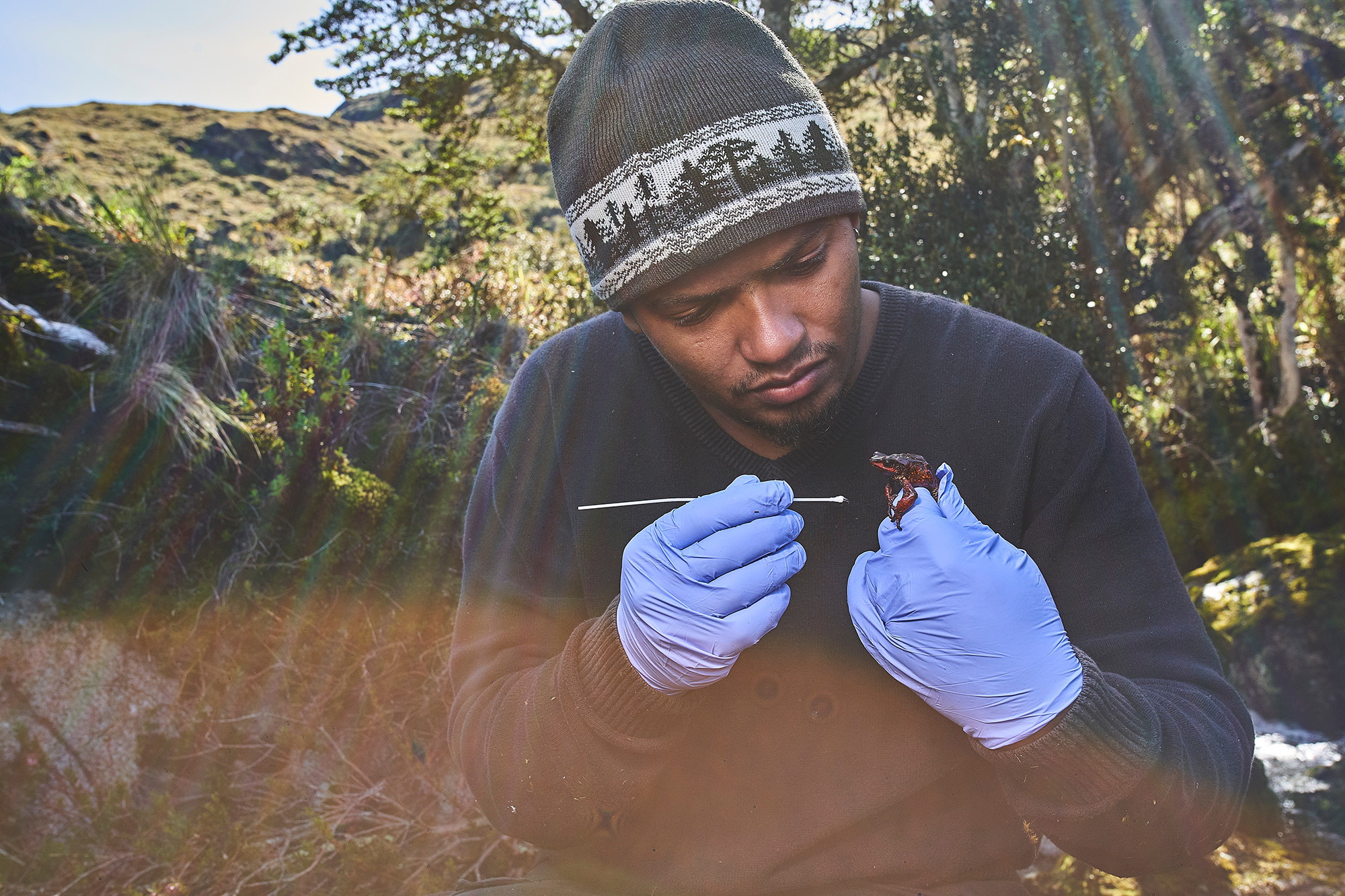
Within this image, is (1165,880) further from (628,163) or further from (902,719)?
(628,163)

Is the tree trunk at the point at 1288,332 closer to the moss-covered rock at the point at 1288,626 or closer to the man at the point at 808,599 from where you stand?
the moss-covered rock at the point at 1288,626

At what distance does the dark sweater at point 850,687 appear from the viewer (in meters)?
1.39

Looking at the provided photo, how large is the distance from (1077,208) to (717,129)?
5255 millimetres

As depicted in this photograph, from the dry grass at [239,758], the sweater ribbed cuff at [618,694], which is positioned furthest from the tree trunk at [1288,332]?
the sweater ribbed cuff at [618,694]

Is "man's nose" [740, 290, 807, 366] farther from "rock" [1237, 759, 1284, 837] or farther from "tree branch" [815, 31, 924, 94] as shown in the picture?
"tree branch" [815, 31, 924, 94]

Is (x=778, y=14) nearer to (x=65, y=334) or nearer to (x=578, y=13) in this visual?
(x=578, y=13)

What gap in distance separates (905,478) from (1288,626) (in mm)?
3905

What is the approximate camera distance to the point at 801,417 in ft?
5.11

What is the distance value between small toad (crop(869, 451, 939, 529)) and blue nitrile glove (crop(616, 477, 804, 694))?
177 mm

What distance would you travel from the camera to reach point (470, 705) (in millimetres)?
1713

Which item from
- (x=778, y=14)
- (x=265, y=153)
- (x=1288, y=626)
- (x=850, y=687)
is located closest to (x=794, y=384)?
(x=850, y=687)

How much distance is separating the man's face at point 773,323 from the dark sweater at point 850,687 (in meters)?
0.22

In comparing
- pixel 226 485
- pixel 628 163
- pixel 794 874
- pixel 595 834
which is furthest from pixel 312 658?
pixel 628 163

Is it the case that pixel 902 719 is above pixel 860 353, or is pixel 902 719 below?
below
